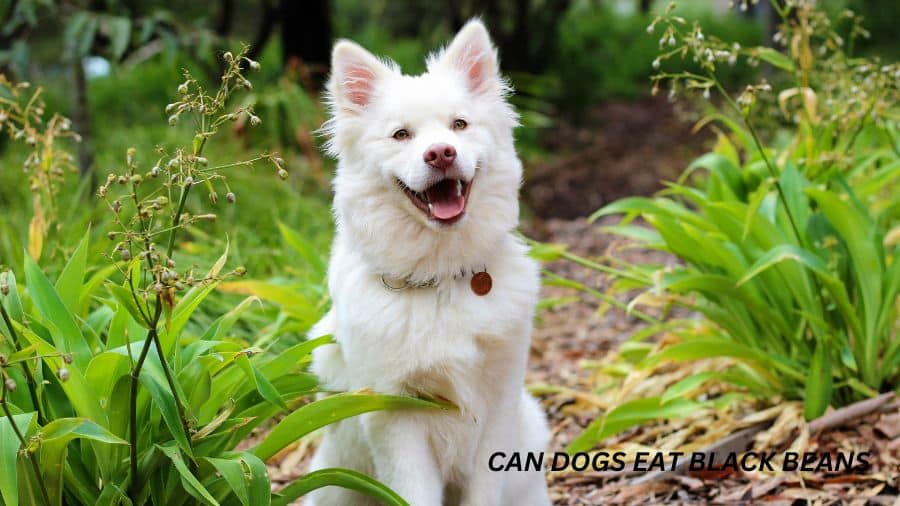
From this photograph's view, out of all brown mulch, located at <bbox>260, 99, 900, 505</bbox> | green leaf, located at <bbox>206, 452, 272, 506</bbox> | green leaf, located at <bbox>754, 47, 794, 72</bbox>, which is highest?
green leaf, located at <bbox>754, 47, 794, 72</bbox>

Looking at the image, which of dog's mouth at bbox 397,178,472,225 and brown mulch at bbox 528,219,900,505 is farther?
brown mulch at bbox 528,219,900,505

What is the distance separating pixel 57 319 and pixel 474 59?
134 centimetres

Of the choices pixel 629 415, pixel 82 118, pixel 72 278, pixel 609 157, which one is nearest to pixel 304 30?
pixel 609 157

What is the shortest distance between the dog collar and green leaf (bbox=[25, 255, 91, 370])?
0.81m

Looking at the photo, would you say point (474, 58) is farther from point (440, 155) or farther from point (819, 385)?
point (819, 385)

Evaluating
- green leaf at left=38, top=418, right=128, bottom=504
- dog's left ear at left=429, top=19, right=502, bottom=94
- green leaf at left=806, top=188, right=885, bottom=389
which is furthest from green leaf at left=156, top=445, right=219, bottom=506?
green leaf at left=806, top=188, right=885, bottom=389

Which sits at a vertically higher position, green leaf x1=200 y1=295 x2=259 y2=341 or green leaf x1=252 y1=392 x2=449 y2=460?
green leaf x1=200 y1=295 x2=259 y2=341

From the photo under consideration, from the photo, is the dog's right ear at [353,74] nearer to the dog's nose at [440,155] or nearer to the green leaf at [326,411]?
the dog's nose at [440,155]

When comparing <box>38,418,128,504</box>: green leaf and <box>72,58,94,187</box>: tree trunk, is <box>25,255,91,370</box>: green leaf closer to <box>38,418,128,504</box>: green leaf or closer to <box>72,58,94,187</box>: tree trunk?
<box>38,418,128,504</box>: green leaf

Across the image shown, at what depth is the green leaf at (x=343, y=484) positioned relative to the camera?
2350mm

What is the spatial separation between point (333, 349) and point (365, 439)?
284mm

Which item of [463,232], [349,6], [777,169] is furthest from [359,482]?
[349,6]

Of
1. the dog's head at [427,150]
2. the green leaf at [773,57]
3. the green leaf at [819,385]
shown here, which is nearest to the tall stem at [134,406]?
the dog's head at [427,150]

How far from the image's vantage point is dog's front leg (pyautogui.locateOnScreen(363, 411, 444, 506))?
2.48 m
